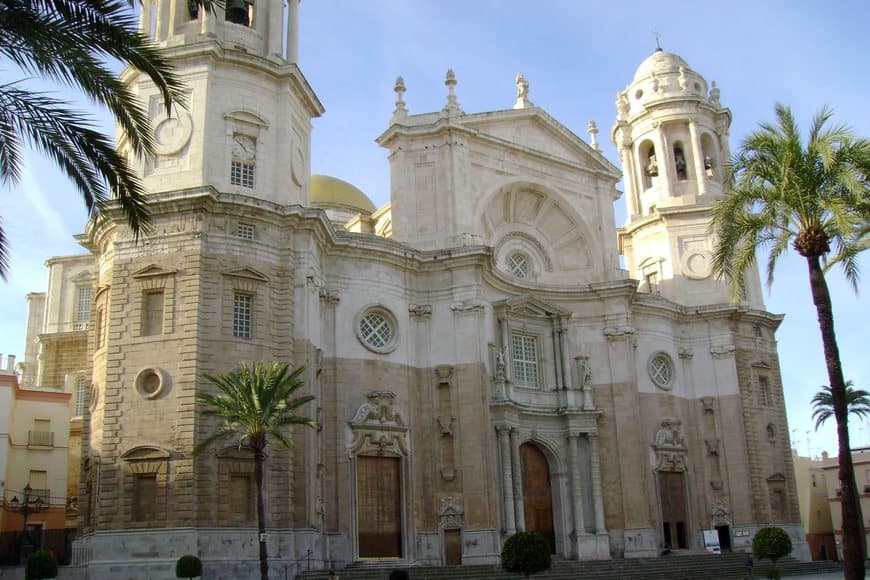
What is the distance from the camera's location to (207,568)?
85.8 feet

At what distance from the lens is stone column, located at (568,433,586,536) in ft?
124

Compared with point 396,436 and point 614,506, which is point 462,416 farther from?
point 614,506

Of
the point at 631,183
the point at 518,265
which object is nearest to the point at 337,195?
the point at 518,265

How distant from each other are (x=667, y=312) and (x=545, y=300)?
7.13m

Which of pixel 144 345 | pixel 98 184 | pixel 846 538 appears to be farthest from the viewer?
pixel 144 345

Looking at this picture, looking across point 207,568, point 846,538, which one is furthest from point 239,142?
point 846,538

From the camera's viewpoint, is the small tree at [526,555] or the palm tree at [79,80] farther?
the small tree at [526,555]

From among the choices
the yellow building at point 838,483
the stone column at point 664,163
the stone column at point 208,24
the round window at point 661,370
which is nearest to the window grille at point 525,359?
the round window at point 661,370

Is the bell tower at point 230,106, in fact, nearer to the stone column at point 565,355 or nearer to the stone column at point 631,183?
the stone column at point 565,355

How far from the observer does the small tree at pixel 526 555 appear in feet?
77.8

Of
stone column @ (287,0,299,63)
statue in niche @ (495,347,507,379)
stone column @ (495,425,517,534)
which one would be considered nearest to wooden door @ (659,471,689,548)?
stone column @ (495,425,517,534)

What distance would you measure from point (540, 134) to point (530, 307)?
826cm

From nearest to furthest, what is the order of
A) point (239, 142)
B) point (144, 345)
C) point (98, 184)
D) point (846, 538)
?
point (98, 184), point (846, 538), point (144, 345), point (239, 142)

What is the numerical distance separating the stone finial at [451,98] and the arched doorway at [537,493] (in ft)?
45.9
